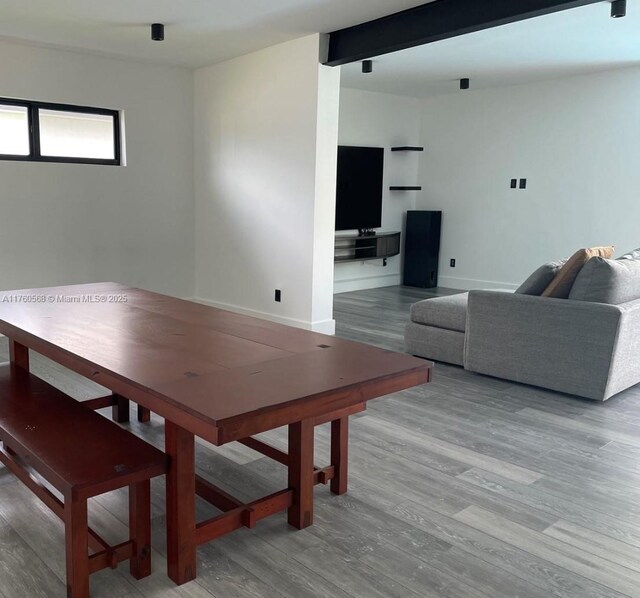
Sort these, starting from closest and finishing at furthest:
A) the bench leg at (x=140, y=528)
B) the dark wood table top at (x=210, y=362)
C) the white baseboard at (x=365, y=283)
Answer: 1. the dark wood table top at (x=210, y=362)
2. the bench leg at (x=140, y=528)
3. the white baseboard at (x=365, y=283)

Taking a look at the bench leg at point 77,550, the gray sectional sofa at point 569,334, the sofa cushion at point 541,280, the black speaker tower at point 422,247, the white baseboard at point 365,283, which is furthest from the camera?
the black speaker tower at point 422,247

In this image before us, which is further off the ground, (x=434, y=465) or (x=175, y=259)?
(x=175, y=259)

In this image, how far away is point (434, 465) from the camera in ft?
9.00

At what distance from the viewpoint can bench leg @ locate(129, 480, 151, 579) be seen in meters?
1.87

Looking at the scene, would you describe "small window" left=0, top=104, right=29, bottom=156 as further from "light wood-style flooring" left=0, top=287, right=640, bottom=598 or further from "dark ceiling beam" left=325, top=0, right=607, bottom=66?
"light wood-style flooring" left=0, top=287, right=640, bottom=598

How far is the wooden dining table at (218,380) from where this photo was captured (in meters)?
1.65

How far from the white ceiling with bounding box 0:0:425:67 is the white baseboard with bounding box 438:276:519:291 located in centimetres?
390

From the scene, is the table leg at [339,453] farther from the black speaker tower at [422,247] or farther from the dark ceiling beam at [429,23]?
the black speaker tower at [422,247]

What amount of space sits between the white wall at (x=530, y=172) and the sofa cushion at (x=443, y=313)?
2.85 metres

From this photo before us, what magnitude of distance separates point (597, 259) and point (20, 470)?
3157mm

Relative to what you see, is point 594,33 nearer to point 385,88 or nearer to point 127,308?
point 385,88

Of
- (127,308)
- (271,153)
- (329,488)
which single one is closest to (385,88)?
(271,153)

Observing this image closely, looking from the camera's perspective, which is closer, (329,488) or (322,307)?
(329,488)

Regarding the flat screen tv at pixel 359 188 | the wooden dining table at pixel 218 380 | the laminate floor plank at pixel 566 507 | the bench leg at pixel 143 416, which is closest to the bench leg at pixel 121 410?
the bench leg at pixel 143 416
